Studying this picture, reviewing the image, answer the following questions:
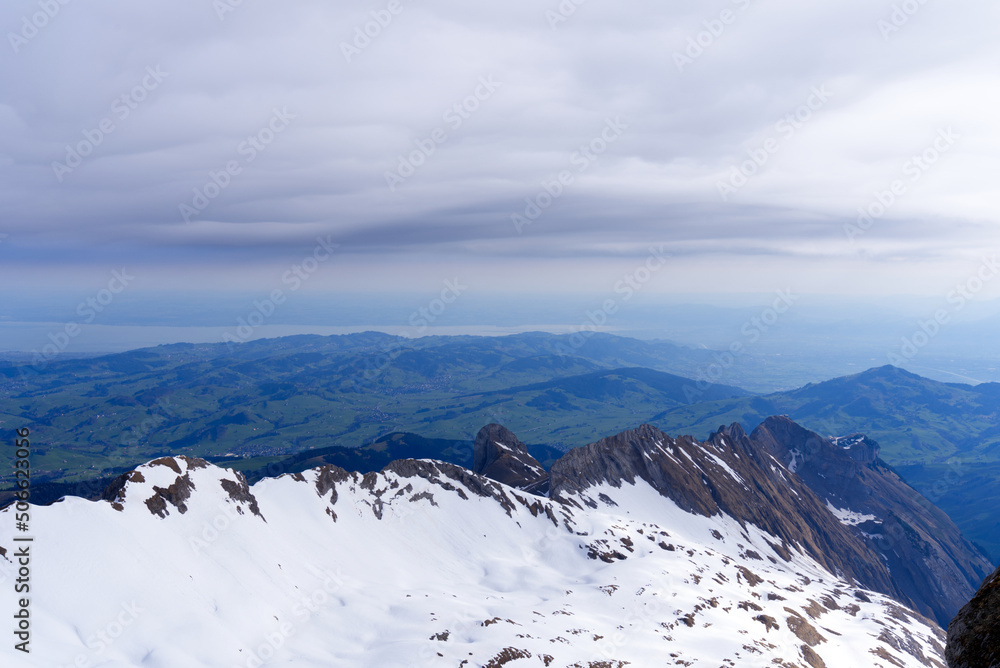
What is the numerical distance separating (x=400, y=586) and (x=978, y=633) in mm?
115487

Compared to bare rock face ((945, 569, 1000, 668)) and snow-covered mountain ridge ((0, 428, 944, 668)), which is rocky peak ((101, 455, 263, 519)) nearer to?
snow-covered mountain ridge ((0, 428, 944, 668))

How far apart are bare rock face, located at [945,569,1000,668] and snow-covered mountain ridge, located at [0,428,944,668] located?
7990 cm

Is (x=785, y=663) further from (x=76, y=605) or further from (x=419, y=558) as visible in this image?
(x=76, y=605)

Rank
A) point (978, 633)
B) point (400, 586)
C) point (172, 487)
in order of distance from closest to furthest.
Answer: point (978, 633) < point (172, 487) < point (400, 586)

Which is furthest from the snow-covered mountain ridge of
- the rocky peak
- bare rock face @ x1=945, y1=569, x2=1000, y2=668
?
bare rock face @ x1=945, y1=569, x2=1000, y2=668

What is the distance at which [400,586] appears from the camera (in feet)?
392

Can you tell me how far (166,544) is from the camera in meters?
94.8

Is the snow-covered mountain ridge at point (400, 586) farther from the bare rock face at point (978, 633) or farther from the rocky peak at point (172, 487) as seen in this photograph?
the bare rock face at point (978, 633)

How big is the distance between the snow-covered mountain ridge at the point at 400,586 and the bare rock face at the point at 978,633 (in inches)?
3146

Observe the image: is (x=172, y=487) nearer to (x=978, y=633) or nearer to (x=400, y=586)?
(x=400, y=586)

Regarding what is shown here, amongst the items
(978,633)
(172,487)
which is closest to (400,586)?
(172,487)

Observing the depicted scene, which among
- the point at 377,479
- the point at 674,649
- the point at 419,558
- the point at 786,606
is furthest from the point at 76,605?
the point at 786,606

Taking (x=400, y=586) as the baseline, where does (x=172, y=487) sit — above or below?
above

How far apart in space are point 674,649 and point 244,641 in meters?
77.4
